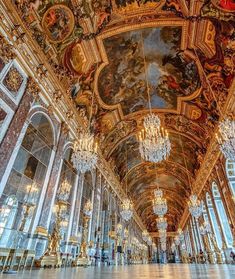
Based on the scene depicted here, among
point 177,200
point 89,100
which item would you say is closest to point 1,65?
point 89,100

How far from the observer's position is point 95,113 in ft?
40.8

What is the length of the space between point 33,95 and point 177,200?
96.0ft

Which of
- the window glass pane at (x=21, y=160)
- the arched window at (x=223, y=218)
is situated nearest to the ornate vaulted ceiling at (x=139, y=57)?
the arched window at (x=223, y=218)

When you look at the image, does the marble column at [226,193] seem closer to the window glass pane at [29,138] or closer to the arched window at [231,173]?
the arched window at [231,173]

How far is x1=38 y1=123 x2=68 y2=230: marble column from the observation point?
6984mm

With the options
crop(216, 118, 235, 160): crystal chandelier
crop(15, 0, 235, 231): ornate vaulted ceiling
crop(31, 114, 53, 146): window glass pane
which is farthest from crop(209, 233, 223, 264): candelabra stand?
crop(31, 114, 53, 146): window glass pane

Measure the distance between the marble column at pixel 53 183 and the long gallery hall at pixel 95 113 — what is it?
44mm

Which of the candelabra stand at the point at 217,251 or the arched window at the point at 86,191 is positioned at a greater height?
the arched window at the point at 86,191

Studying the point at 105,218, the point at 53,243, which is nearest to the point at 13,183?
the point at 53,243

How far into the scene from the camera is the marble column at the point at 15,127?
539 cm

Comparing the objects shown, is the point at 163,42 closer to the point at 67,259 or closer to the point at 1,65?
the point at 1,65

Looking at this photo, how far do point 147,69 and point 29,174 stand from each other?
8.54 meters

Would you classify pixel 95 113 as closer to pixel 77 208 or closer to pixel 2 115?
pixel 77 208

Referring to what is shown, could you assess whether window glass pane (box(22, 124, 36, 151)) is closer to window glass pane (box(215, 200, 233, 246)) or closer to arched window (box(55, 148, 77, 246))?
arched window (box(55, 148, 77, 246))
